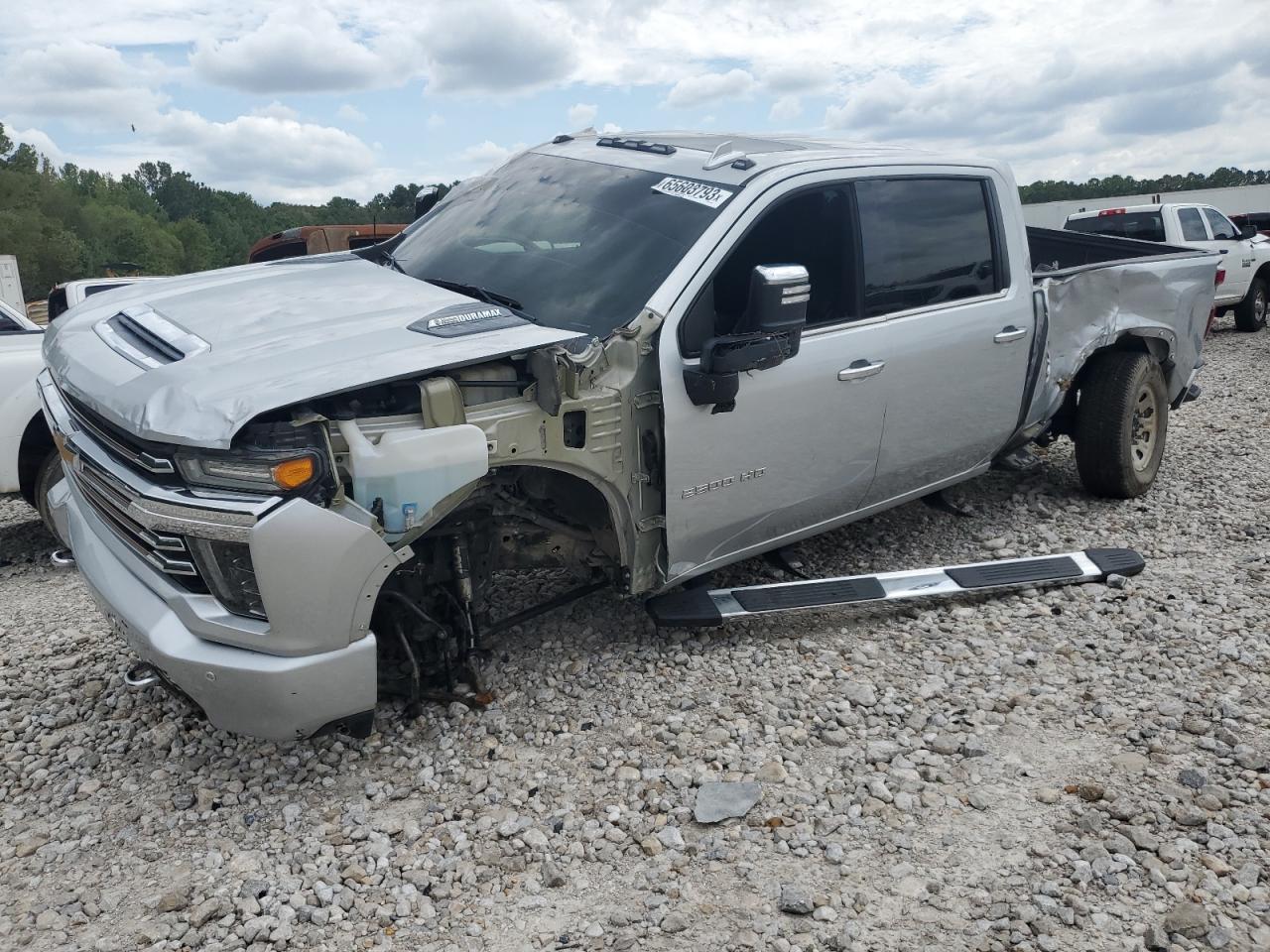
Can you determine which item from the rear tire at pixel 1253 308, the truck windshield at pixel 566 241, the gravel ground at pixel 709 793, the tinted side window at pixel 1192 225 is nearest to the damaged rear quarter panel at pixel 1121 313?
the gravel ground at pixel 709 793

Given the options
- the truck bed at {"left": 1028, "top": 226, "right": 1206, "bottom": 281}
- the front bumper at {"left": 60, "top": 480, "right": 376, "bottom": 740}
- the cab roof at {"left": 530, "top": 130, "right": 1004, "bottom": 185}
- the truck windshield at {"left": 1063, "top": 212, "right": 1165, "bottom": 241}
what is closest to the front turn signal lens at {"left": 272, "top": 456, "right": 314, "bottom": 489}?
the front bumper at {"left": 60, "top": 480, "right": 376, "bottom": 740}

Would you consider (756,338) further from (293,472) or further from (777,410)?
(293,472)

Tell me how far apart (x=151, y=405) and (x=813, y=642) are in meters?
2.65

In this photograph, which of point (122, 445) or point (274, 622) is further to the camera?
point (122, 445)

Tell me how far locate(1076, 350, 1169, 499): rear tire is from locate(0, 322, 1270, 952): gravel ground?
122 cm

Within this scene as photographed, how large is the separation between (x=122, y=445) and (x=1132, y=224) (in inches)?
502

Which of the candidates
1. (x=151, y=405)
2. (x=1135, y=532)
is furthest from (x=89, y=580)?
(x=1135, y=532)

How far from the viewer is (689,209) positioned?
3.86 meters

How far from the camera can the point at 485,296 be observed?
378 cm

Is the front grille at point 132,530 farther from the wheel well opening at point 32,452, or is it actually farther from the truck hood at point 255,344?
the wheel well opening at point 32,452

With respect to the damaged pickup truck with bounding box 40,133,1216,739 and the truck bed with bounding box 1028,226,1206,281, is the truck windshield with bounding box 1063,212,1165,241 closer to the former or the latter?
the truck bed with bounding box 1028,226,1206,281

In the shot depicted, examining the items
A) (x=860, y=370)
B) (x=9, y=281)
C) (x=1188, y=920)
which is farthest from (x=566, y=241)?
(x=9, y=281)

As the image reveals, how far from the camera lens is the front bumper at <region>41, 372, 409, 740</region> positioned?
110 inches

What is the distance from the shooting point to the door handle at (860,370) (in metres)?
4.11
